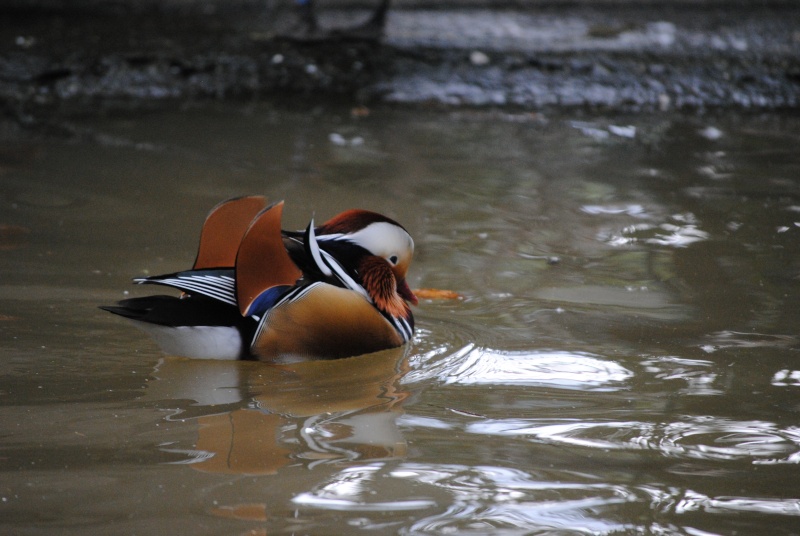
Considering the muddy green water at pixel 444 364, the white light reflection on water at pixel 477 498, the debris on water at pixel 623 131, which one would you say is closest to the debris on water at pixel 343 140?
the muddy green water at pixel 444 364

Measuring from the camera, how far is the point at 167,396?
303 cm

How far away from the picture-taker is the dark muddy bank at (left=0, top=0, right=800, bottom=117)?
7312 millimetres

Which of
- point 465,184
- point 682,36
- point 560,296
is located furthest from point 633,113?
point 560,296

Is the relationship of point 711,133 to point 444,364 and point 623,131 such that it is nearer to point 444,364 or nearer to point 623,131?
point 623,131

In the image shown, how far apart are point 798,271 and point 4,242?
11.6 feet

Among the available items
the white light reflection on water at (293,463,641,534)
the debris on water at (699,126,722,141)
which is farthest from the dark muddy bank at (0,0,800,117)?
the white light reflection on water at (293,463,641,534)

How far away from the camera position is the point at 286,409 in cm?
→ 295

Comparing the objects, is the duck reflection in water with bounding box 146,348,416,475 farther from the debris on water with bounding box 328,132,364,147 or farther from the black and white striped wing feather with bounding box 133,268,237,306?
the debris on water with bounding box 328,132,364,147

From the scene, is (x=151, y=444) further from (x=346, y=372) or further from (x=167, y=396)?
(x=346, y=372)

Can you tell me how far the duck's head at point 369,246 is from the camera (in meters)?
3.39

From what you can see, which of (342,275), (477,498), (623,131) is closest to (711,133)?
(623,131)

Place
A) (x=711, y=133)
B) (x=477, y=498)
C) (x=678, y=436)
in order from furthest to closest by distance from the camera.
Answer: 1. (x=711, y=133)
2. (x=678, y=436)
3. (x=477, y=498)

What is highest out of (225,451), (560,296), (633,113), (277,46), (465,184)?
(277,46)

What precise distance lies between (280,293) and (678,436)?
4.33 feet
